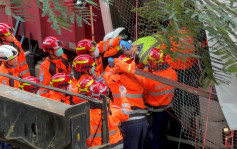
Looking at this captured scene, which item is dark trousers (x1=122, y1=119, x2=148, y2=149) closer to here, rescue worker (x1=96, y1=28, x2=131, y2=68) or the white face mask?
rescue worker (x1=96, y1=28, x2=131, y2=68)

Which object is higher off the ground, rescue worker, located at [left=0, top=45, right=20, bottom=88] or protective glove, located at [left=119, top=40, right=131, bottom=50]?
protective glove, located at [left=119, top=40, right=131, bottom=50]

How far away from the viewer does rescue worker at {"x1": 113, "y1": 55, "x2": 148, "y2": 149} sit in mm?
5035

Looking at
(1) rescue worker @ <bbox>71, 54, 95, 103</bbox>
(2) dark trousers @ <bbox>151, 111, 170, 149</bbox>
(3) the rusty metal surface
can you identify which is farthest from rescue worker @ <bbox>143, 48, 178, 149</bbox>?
(3) the rusty metal surface

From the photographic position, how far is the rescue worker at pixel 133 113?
5.04 metres

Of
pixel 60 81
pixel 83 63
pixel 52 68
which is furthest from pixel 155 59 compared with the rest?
pixel 52 68

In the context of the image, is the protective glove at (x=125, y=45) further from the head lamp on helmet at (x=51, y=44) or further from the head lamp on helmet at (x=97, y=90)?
the head lamp on helmet at (x=97, y=90)

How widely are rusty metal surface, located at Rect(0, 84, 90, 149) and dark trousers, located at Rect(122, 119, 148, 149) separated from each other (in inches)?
126

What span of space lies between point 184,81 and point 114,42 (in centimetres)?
136

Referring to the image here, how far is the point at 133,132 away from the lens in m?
5.13

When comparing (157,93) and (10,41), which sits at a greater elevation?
(10,41)

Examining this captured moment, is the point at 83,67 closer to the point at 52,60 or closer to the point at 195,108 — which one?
the point at 52,60

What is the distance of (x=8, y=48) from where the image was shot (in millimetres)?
5352

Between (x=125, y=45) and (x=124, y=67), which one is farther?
(x=125, y=45)

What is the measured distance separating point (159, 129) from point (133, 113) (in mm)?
770
